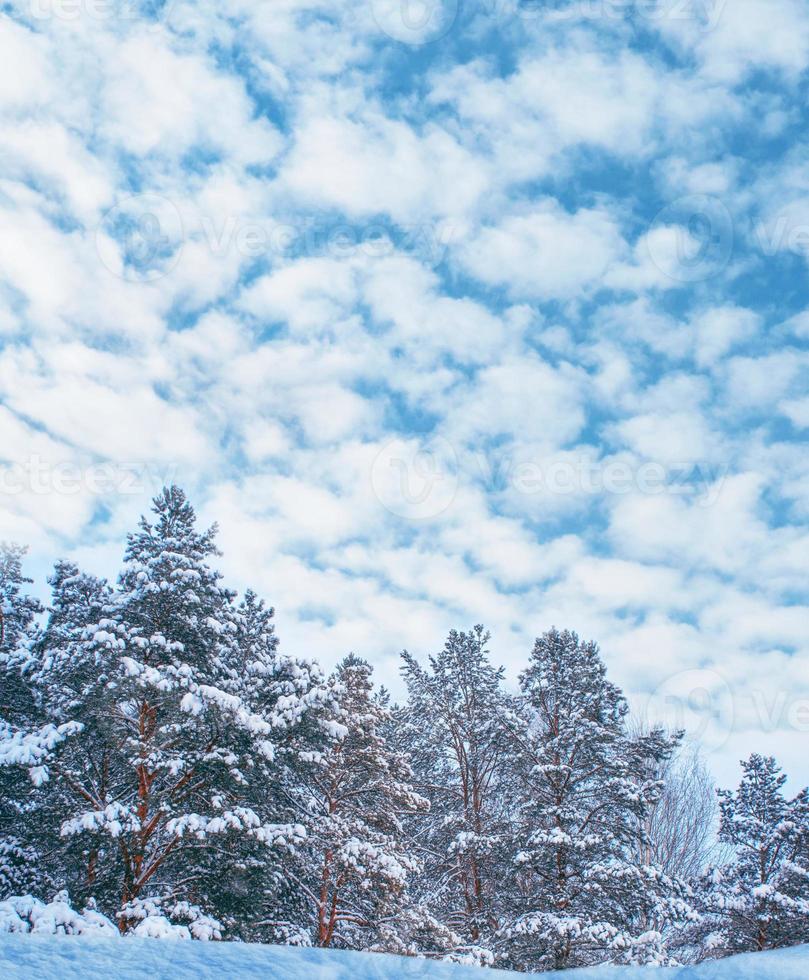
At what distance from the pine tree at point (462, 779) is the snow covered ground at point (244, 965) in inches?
632

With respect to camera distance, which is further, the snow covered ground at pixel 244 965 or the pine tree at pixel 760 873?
the pine tree at pixel 760 873

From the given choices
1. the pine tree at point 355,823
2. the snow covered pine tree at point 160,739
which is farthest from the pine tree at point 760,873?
the snow covered pine tree at point 160,739

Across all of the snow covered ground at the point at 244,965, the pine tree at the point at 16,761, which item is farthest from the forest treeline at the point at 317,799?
the snow covered ground at the point at 244,965

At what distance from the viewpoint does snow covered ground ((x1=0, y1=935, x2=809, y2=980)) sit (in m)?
1.25

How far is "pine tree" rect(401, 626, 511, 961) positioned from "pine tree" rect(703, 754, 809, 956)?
482 cm

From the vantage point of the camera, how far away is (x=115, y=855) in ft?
→ 40.7

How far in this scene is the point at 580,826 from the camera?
15.9 metres

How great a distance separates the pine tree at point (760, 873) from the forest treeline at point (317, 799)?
0.06 meters

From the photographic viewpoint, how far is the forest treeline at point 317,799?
12125mm

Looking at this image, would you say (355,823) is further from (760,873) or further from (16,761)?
(760,873)

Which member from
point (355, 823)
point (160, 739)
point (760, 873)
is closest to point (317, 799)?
point (355, 823)

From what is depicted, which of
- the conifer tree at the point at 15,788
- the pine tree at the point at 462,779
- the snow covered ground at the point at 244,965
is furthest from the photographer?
the pine tree at the point at 462,779

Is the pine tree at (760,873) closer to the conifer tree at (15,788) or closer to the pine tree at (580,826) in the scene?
the pine tree at (580,826)

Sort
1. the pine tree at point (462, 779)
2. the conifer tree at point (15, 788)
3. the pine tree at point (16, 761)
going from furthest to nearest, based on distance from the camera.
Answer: the pine tree at point (462, 779)
the conifer tree at point (15, 788)
the pine tree at point (16, 761)
